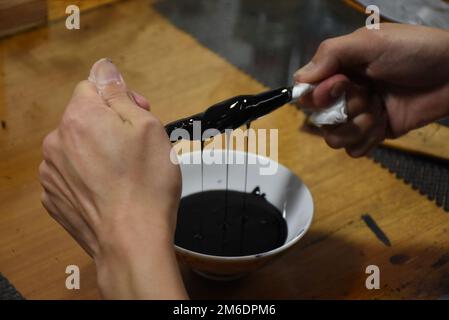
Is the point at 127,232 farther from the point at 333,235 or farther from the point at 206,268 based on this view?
the point at 333,235

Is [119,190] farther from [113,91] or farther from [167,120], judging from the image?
[167,120]

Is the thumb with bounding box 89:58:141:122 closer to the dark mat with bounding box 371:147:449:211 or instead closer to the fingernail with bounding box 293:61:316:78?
the fingernail with bounding box 293:61:316:78

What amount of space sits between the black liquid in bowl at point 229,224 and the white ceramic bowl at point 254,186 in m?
0.02

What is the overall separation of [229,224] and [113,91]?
0.83ft

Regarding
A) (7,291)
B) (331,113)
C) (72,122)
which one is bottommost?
(7,291)

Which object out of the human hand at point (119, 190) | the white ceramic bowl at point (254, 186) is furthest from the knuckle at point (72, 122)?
the white ceramic bowl at point (254, 186)

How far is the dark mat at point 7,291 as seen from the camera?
2.84ft

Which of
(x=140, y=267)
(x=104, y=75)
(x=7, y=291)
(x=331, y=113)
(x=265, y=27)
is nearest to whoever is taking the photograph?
(x=140, y=267)

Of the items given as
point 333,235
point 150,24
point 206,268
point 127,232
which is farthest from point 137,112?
point 150,24

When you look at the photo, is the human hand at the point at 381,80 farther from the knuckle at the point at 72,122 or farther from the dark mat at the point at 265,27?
the knuckle at the point at 72,122

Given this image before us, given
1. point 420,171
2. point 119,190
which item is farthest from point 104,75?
point 420,171

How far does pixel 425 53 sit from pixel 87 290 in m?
0.56

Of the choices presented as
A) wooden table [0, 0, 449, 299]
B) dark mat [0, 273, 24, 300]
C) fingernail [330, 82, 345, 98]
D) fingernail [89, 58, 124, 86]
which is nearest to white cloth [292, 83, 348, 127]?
fingernail [330, 82, 345, 98]

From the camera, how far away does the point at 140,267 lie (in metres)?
0.65
